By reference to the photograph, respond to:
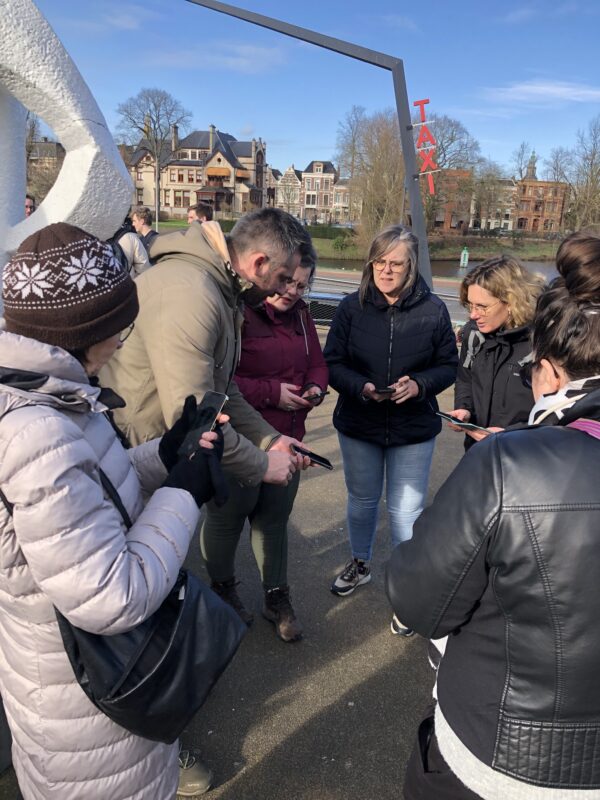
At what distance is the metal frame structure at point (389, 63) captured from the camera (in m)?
7.57

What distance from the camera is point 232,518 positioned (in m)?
2.91

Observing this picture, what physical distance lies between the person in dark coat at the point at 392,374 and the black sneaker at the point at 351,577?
0.08 ft

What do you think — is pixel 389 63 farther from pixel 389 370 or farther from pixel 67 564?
pixel 67 564

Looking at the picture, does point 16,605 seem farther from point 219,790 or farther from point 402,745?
point 402,745

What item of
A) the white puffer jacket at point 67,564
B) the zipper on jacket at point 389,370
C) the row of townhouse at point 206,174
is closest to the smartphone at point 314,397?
the zipper on jacket at point 389,370

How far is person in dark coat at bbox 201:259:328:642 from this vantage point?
2.89 metres

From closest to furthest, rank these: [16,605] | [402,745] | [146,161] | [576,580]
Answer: [576,580] < [16,605] < [402,745] < [146,161]

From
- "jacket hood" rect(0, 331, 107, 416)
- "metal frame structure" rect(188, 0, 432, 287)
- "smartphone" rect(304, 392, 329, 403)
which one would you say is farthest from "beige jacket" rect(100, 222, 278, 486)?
"metal frame structure" rect(188, 0, 432, 287)

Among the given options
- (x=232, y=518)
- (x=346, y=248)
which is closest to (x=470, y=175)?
(x=346, y=248)

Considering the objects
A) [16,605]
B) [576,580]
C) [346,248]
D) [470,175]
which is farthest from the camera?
[470,175]

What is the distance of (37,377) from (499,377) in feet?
7.85

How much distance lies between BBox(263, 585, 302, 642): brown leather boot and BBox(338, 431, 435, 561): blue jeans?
61 cm

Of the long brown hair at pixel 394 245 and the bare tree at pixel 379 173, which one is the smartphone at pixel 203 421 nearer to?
the long brown hair at pixel 394 245

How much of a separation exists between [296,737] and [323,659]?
492 millimetres
